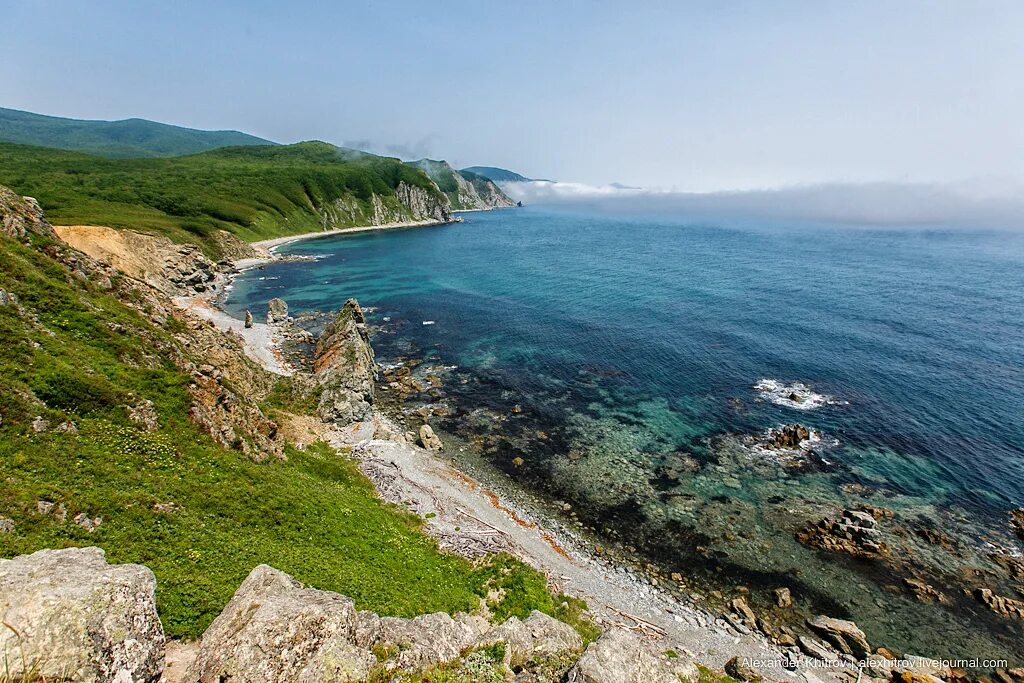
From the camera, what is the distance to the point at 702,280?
119 m

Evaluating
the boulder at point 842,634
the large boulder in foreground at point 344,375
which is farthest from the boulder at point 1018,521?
the large boulder in foreground at point 344,375

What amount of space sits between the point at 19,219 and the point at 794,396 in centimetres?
7925

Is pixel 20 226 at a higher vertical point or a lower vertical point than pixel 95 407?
higher

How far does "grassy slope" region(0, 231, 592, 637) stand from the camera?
57.1 ft

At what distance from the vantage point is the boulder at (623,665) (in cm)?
1420

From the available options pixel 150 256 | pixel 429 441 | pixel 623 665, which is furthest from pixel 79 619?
pixel 150 256

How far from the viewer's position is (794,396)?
54.2 m

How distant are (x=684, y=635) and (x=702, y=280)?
10766cm

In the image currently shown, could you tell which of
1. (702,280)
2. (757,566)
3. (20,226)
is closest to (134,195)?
(20,226)

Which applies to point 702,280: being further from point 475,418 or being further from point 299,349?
point 299,349

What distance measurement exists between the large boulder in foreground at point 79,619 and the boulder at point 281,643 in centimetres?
169

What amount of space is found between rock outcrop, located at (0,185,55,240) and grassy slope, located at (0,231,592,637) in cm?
331

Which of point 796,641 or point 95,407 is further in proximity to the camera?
point 796,641

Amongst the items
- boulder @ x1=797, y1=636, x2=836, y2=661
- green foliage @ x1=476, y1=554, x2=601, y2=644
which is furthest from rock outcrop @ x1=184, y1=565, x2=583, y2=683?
boulder @ x1=797, y1=636, x2=836, y2=661
